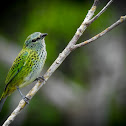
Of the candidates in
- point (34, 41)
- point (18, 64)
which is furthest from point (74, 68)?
point (34, 41)

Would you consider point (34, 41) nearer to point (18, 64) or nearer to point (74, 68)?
point (18, 64)

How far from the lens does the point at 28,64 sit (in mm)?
4797

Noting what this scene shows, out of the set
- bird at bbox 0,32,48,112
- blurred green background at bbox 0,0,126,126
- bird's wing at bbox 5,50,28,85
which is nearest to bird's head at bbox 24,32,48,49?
bird at bbox 0,32,48,112

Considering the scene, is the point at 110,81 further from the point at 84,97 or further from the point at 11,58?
the point at 11,58

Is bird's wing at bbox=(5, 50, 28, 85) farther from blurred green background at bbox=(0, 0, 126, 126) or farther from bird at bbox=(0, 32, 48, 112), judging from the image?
blurred green background at bbox=(0, 0, 126, 126)

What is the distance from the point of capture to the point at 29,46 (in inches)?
189

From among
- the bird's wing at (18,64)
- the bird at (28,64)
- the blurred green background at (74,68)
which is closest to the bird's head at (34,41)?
the bird at (28,64)

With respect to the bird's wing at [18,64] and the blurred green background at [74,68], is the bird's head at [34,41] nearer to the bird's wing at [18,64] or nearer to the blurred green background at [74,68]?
the bird's wing at [18,64]

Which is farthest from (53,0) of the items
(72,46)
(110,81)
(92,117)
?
(72,46)

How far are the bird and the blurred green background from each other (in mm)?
3633

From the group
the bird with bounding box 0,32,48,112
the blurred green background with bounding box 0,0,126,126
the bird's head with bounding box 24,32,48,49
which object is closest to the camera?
the bird's head with bounding box 24,32,48,49

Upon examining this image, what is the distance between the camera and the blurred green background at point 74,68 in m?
8.62

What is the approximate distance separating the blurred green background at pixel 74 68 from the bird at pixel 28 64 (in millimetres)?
3633

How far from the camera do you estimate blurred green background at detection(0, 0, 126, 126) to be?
862 centimetres
